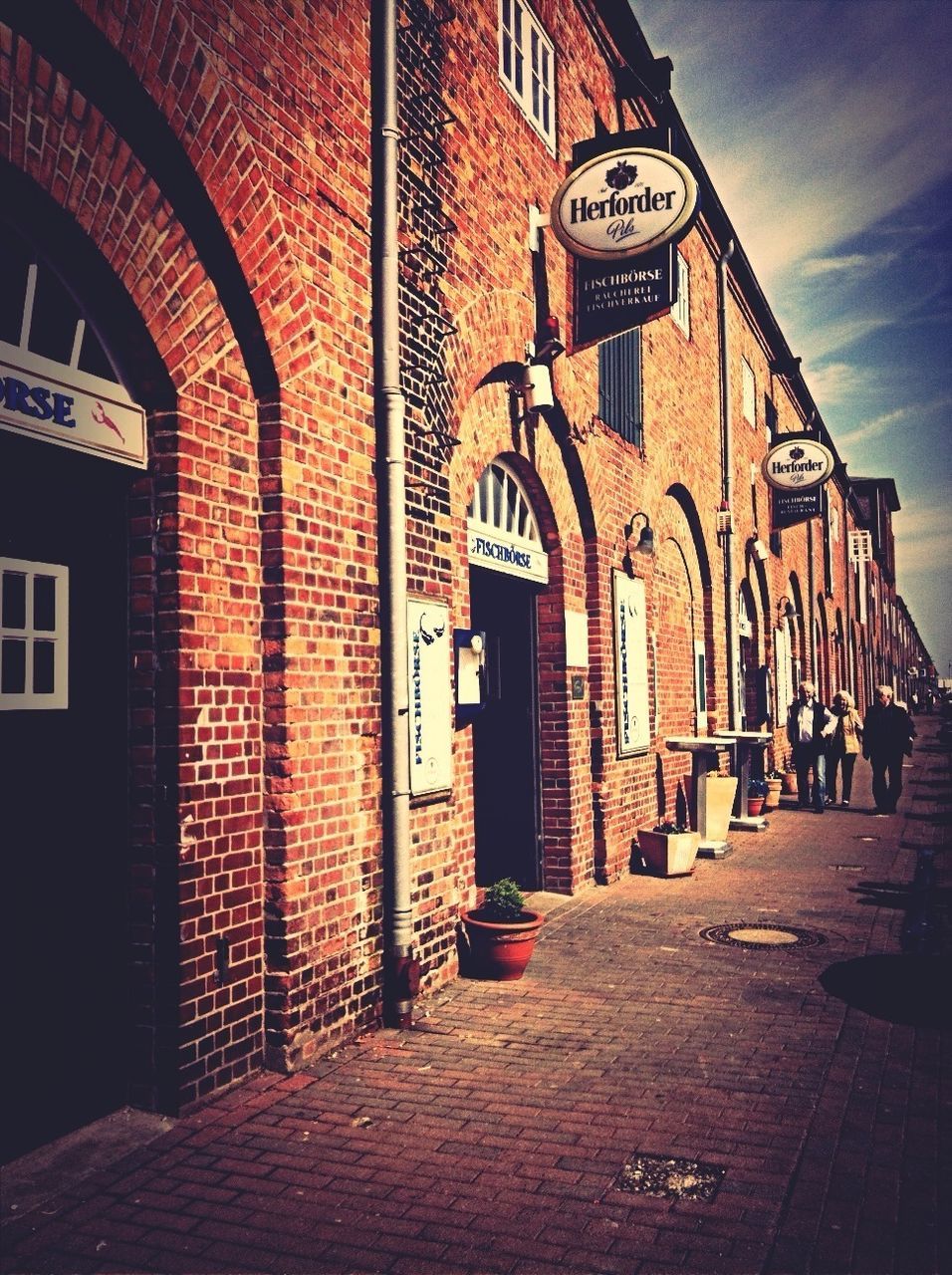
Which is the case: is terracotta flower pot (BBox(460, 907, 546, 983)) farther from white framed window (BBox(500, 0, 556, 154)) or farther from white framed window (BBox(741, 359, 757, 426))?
white framed window (BBox(741, 359, 757, 426))

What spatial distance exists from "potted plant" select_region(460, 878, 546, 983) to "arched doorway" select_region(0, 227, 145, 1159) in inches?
102

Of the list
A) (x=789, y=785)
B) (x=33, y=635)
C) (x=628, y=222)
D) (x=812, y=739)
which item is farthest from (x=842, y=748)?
(x=33, y=635)

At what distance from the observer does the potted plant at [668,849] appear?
10.1 metres

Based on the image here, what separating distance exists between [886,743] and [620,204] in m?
9.73

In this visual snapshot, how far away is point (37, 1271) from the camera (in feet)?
10.4

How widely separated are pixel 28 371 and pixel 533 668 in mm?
5895

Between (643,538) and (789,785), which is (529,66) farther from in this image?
(789,785)

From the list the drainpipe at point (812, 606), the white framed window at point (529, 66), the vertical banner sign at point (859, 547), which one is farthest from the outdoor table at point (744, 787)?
the vertical banner sign at point (859, 547)

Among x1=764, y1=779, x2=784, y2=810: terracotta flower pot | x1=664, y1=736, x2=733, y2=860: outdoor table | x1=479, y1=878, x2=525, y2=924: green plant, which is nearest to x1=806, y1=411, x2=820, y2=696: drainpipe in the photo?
x1=764, y1=779, x2=784, y2=810: terracotta flower pot

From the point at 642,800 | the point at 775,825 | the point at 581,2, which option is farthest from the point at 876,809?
the point at 581,2

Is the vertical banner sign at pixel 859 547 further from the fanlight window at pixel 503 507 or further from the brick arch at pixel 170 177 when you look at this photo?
the brick arch at pixel 170 177

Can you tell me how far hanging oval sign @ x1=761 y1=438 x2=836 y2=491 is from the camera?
19.0 m

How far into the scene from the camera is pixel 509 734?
30.8 feet

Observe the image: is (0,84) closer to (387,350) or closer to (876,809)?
(387,350)
